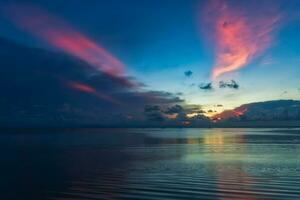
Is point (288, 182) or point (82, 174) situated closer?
point (288, 182)

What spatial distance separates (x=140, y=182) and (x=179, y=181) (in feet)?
8.80

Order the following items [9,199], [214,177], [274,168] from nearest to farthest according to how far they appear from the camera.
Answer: [9,199]
[214,177]
[274,168]

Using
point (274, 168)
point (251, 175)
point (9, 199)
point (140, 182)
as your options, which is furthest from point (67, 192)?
point (274, 168)

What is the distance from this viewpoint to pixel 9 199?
22.1 m

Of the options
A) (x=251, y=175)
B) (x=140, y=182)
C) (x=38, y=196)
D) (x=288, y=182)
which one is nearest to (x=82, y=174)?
(x=140, y=182)

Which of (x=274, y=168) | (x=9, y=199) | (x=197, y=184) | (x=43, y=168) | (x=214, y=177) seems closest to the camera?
(x=9, y=199)

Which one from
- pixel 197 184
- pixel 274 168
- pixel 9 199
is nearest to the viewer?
pixel 9 199

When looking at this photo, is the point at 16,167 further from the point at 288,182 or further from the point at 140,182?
the point at 288,182

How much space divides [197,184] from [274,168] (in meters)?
11.6

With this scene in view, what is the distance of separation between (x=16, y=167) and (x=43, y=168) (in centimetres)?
280

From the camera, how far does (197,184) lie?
25562mm

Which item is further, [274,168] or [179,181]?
[274,168]

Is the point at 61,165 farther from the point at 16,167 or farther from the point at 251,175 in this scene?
the point at 251,175

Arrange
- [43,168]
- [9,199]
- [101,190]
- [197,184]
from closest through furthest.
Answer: [9,199] < [101,190] < [197,184] < [43,168]
